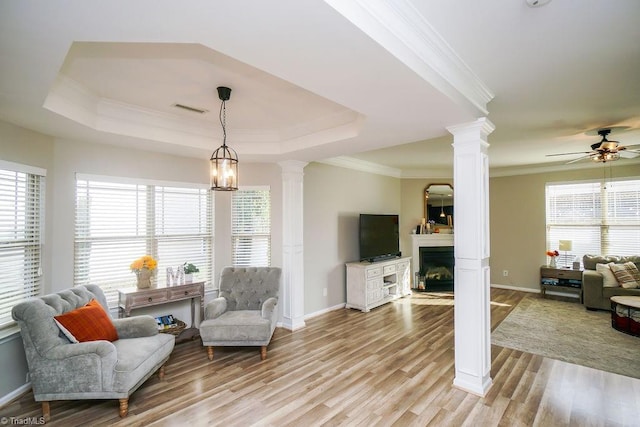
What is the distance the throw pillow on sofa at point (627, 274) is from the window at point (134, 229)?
6493 mm

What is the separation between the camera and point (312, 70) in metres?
1.90

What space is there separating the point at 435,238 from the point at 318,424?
5.43 meters

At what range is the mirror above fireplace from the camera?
7.35m

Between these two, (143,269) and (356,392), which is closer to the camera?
(356,392)

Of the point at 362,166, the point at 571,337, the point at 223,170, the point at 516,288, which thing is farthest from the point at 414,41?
the point at 516,288

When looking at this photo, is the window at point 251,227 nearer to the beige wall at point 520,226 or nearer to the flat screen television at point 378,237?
the flat screen television at point 378,237

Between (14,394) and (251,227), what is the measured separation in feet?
9.61

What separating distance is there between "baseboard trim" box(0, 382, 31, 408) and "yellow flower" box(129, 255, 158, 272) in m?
1.32

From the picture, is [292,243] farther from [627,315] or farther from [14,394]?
[627,315]

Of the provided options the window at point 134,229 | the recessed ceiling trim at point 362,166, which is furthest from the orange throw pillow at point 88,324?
Result: the recessed ceiling trim at point 362,166

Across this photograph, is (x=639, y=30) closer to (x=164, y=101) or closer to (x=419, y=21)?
(x=419, y=21)

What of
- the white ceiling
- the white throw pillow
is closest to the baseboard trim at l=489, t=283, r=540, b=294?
the white throw pillow

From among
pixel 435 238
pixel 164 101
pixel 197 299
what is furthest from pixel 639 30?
pixel 435 238

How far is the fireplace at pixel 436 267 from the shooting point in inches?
275
